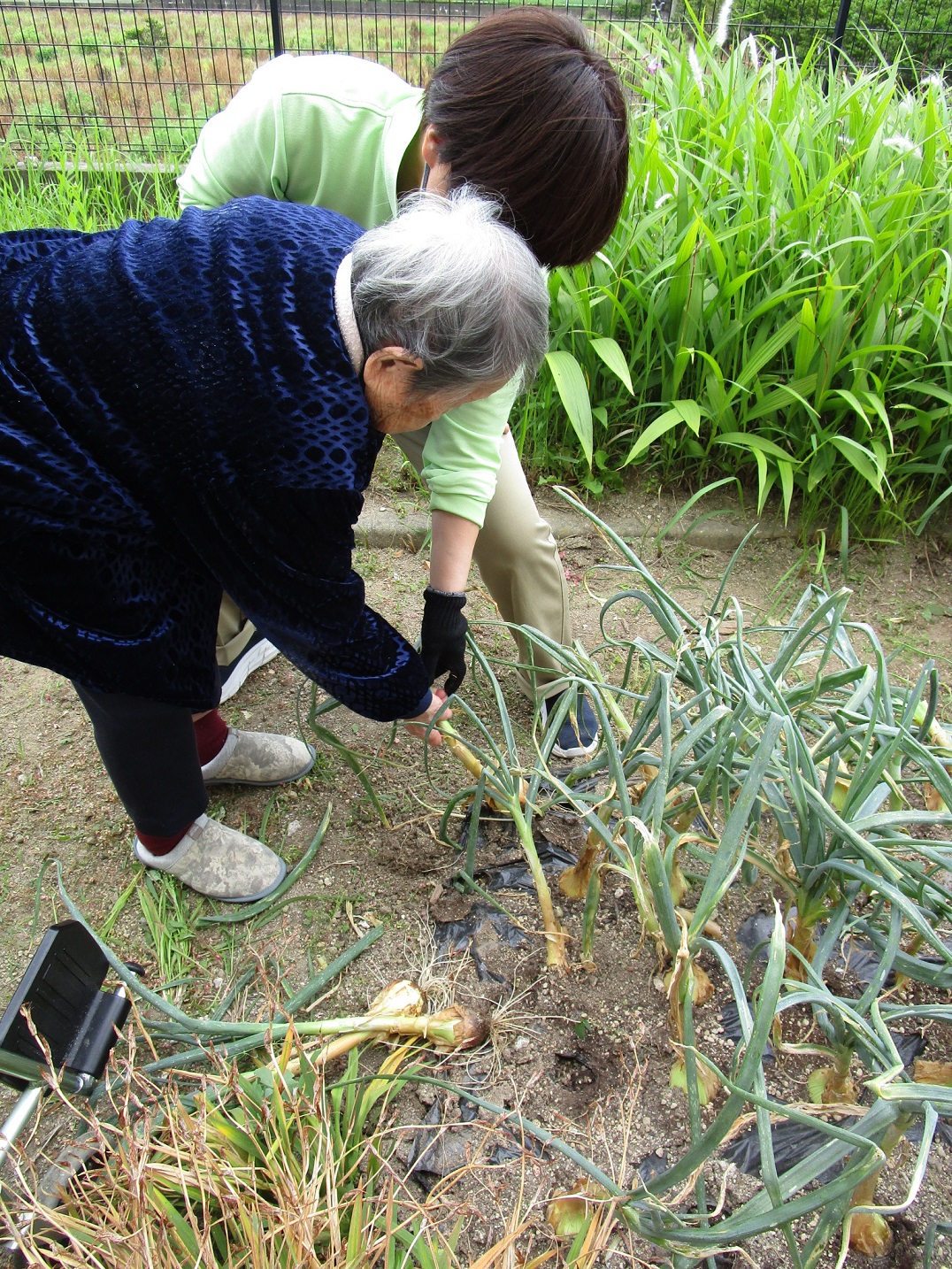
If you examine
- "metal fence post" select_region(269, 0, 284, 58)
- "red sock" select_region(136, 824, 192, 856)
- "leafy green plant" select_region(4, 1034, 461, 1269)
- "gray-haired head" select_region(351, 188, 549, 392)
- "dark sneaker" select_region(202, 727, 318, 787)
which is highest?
"gray-haired head" select_region(351, 188, 549, 392)

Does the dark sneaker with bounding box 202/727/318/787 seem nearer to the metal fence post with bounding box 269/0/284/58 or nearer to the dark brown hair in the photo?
the dark brown hair

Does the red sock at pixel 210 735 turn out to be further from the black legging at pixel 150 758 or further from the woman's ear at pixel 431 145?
the woman's ear at pixel 431 145

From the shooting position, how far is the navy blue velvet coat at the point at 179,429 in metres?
1.12

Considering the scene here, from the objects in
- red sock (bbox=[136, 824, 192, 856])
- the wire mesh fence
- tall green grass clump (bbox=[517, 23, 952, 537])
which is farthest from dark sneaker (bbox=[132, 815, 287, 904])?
the wire mesh fence

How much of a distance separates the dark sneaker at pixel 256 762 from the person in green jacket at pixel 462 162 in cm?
16

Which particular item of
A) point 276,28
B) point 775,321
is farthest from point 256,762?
point 276,28

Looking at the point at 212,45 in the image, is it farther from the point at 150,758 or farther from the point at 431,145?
the point at 150,758

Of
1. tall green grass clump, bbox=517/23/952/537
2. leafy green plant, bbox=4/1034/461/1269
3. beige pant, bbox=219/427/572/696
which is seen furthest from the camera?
tall green grass clump, bbox=517/23/952/537

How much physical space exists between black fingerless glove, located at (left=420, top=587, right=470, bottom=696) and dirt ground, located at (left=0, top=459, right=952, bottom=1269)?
1.04 feet

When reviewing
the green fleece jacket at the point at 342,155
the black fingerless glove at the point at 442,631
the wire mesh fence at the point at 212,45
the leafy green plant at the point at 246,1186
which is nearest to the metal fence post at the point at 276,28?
the wire mesh fence at the point at 212,45

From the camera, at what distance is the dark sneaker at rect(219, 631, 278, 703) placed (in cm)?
186

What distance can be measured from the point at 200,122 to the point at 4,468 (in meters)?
4.22

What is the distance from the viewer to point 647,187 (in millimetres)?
2590

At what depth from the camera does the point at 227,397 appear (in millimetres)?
1118
